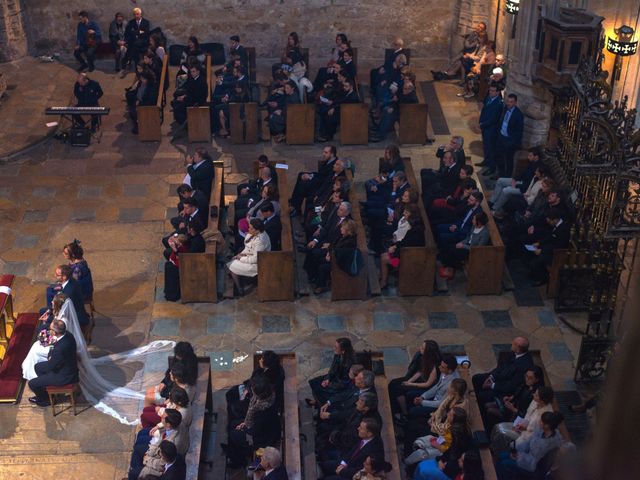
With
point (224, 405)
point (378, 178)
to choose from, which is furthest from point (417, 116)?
point (224, 405)

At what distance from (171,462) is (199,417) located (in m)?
1.11

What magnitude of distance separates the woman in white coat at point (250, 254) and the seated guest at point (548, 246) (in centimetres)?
348

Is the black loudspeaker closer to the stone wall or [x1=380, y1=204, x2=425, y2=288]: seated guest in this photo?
the stone wall

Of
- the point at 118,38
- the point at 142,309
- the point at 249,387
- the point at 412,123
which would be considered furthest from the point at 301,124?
the point at 249,387

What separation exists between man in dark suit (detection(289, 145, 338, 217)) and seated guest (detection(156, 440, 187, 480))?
6.08 metres

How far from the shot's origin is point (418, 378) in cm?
891

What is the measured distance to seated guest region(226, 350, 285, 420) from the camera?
8.41 m

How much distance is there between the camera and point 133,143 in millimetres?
15453

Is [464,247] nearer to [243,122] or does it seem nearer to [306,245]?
[306,245]

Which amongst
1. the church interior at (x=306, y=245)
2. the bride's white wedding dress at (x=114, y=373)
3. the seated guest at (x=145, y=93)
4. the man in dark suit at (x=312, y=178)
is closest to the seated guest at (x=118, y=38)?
the church interior at (x=306, y=245)

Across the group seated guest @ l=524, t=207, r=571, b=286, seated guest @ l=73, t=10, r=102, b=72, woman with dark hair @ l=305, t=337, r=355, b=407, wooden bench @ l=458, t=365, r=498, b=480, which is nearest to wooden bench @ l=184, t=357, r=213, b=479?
woman with dark hair @ l=305, t=337, r=355, b=407

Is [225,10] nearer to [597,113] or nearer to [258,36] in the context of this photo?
[258,36]

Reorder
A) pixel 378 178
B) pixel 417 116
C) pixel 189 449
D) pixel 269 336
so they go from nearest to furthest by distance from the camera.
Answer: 1. pixel 189 449
2. pixel 269 336
3. pixel 378 178
4. pixel 417 116

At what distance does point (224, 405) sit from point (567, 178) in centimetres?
566
